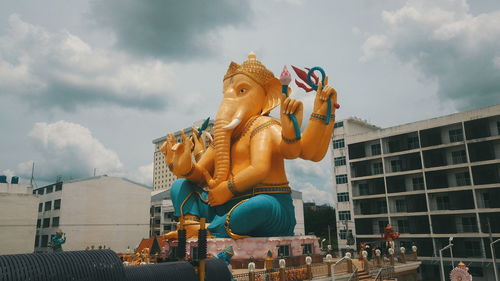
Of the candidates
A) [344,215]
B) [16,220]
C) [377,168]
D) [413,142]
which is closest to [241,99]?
→ [413,142]

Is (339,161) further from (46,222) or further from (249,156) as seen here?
(46,222)

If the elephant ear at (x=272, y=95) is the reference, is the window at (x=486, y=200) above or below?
below

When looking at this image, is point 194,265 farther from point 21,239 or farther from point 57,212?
point 57,212

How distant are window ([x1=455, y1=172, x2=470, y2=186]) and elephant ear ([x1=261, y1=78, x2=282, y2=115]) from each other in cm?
2330

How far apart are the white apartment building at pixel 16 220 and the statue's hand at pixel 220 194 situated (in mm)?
30659

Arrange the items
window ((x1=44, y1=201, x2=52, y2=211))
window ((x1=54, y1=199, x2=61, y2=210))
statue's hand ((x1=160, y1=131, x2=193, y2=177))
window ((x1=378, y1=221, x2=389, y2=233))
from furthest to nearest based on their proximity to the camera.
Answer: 1. window ((x1=44, y1=201, x2=52, y2=211))
2. window ((x1=54, y1=199, x2=61, y2=210))
3. window ((x1=378, y1=221, x2=389, y2=233))
4. statue's hand ((x1=160, y1=131, x2=193, y2=177))

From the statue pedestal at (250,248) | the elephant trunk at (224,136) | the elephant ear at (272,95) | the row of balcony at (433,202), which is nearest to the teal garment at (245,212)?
the statue pedestal at (250,248)

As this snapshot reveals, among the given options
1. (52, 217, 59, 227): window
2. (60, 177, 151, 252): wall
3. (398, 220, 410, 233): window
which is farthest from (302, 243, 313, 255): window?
(52, 217, 59, 227): window

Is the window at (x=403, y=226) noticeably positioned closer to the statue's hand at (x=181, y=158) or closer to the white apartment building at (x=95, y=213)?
the statue's hand at (x=181, y=158)

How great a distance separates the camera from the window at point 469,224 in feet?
115

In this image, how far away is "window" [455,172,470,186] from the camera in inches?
1432

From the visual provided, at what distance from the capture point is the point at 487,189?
34500 millimetres

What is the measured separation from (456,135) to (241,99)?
25.4m

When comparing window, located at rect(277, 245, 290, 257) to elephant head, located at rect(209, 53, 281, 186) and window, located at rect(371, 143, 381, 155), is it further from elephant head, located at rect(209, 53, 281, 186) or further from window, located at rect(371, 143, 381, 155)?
window, located at rect(371, 143, 381, 155)
